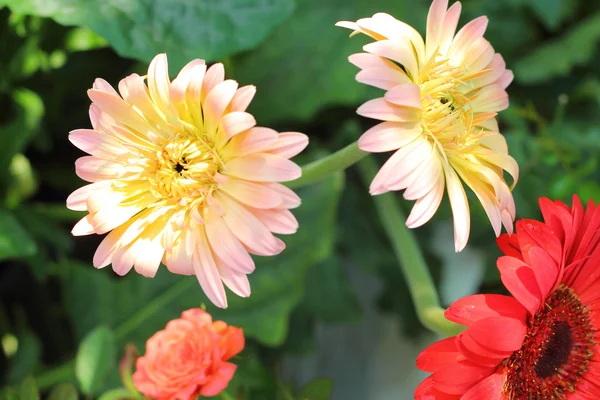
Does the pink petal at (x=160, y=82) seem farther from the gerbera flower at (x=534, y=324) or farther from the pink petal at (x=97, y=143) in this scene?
the gerbera flower at (x=534, y=324)

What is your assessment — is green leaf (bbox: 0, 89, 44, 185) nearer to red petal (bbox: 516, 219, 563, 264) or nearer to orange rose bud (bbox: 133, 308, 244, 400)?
orange rose bud (bbox: 133, 308, 244, 400)

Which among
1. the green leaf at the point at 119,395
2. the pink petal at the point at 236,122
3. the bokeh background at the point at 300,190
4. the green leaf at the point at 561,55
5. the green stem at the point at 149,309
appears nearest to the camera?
the pink petal at the point at 236,122

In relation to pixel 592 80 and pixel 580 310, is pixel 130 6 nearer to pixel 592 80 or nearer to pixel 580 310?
pixel 580 310

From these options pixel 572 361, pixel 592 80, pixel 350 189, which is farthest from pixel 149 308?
pixel 592 80

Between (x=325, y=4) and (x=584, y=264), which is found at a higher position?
(x=325, y=4)

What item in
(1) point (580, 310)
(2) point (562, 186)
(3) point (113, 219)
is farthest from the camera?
(2) point (562, 186)

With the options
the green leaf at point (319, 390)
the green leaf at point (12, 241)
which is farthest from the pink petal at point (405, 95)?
the green leaf at point (12, 241)
